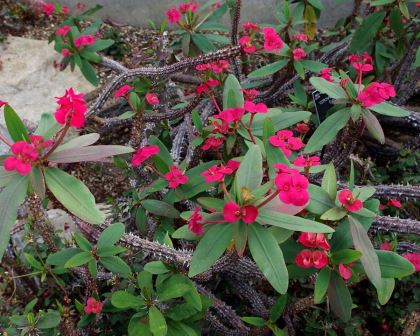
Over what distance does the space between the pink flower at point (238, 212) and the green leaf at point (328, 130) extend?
582 millimetres

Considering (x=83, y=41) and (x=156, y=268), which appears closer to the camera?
(x=156, y=268)

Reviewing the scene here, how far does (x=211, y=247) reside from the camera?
118 centimetres

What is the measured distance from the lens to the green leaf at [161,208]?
5.74 feet

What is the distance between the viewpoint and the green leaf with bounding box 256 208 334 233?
3.69 ft

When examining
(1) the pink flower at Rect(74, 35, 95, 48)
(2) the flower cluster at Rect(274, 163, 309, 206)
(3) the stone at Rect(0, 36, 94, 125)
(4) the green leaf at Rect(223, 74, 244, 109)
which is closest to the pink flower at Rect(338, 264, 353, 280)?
(2) the flower cluster at Rect(274, 163, 309, 206)

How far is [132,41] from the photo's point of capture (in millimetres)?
3963

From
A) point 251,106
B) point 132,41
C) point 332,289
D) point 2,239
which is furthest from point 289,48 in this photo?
point 132,41

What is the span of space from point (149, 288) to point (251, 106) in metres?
0.68

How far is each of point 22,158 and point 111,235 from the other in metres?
0.45

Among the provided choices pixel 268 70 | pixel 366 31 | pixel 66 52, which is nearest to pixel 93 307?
pixel 268 70

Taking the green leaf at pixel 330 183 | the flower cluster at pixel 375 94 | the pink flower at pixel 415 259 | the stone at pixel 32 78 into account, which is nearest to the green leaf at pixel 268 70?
the flower cluster at pixel 375 94

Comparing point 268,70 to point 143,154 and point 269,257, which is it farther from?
point 269,257

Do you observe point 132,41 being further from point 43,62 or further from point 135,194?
point 135,194

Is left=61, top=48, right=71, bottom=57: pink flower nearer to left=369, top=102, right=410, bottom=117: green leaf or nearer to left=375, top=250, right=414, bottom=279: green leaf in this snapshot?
left=369, top=102, right=410, bottom=117: green leaf
